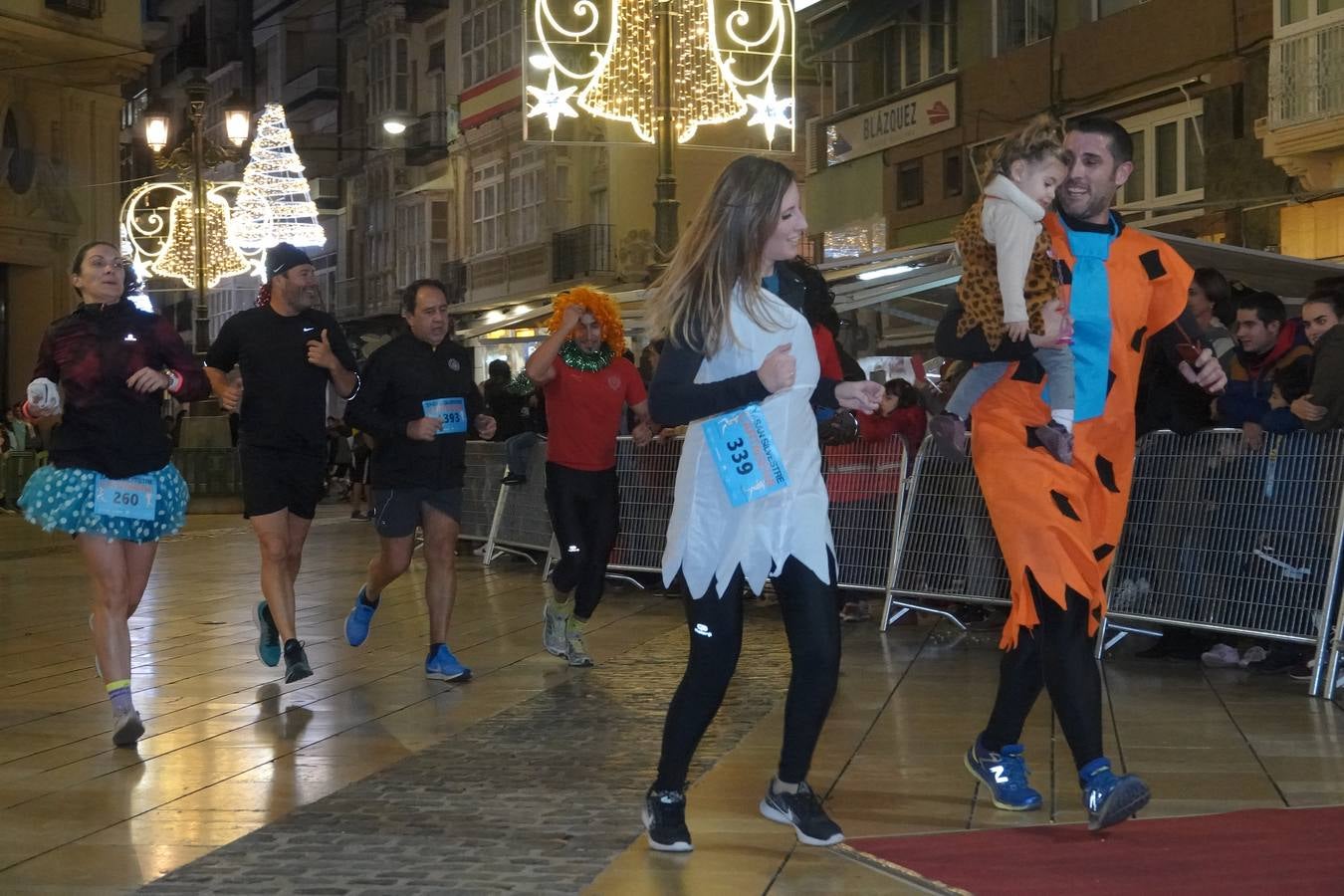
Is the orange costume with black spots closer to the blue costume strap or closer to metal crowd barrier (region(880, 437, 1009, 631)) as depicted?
the blue costume strap

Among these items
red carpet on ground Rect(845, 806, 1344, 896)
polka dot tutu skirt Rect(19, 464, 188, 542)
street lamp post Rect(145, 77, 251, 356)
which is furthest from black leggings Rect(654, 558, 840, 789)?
street lamp post Rect(145, 77, 251, 356)

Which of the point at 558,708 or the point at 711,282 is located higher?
the point at 711,282

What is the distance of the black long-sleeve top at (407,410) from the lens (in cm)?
913

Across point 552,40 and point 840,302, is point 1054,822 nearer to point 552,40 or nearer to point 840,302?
point 840,302

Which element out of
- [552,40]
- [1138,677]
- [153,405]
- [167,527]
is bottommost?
[1138,677]

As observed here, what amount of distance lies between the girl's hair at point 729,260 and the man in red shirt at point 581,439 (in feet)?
13.3

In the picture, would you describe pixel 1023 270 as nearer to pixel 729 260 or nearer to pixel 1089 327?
pixel 1089 327

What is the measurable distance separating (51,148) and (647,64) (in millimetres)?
18958

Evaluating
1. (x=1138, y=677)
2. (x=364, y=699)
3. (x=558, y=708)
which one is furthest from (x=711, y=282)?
(x=1138, y=677)

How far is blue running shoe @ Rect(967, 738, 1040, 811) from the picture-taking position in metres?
5.88

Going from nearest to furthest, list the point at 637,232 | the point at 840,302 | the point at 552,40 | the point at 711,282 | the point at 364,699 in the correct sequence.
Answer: the point at 711,282, the point at 364,699, the point at 840,302, the point at 552,40, the point at 637,232

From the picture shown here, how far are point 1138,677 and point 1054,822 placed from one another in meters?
3.54

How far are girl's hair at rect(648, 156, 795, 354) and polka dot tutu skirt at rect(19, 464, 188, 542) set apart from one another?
10.2ft

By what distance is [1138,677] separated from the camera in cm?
909
